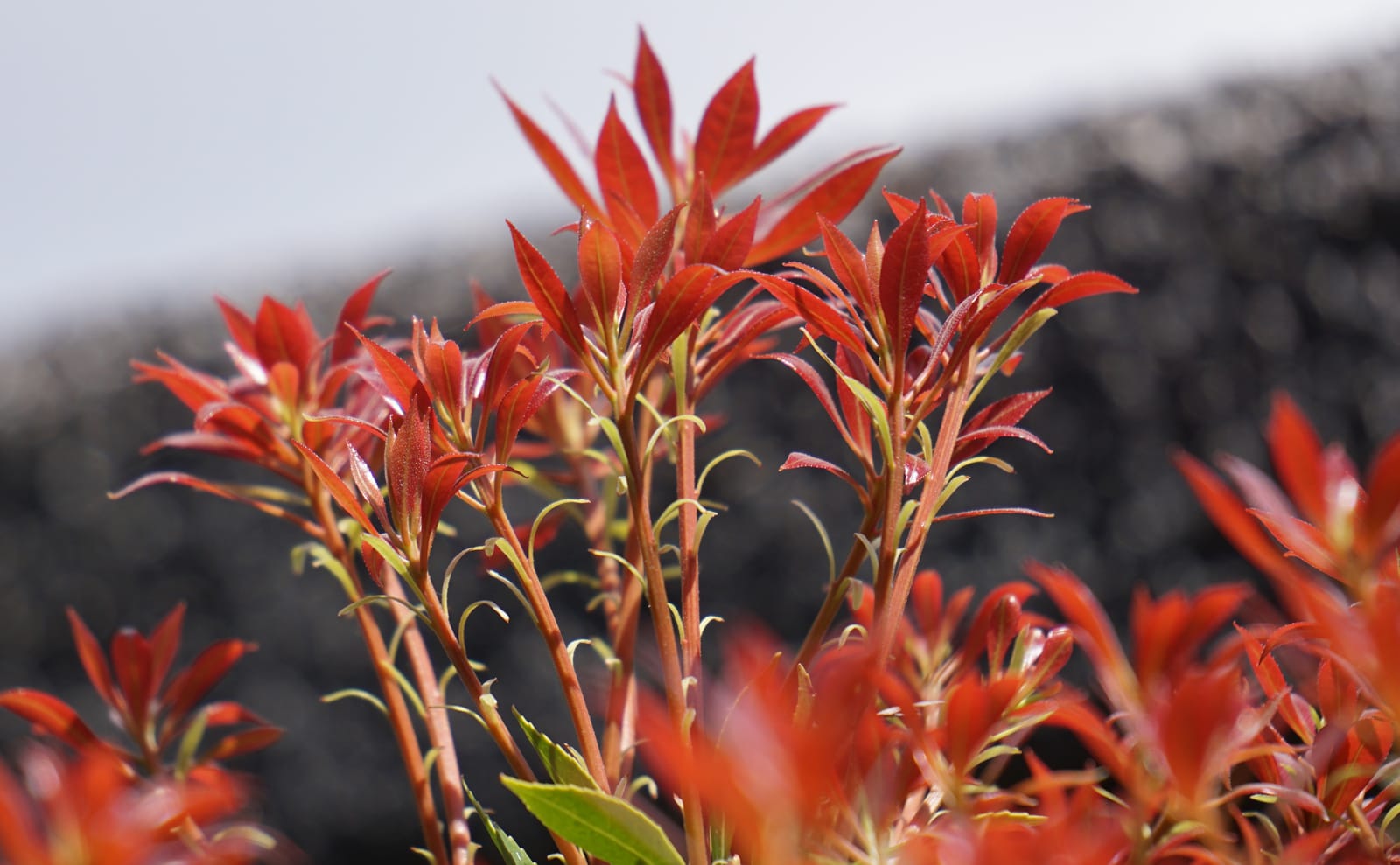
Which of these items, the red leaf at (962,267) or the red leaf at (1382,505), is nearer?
the red leaf at (1382,505)

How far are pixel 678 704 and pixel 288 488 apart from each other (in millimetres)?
2711

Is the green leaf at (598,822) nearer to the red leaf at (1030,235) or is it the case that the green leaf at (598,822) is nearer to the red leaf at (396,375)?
the red leaf at (396,375)

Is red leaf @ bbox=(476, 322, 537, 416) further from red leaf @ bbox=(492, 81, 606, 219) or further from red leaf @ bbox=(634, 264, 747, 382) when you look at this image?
red leaf @ bbox=(492, 81, 606, 219)

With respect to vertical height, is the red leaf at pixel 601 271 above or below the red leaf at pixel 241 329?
below

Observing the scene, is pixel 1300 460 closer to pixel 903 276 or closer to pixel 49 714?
pixel 903 276

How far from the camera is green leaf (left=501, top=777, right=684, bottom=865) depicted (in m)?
0.30

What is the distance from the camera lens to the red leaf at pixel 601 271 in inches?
13.8

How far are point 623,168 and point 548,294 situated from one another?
151 mm

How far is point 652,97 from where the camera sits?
534 millimetres

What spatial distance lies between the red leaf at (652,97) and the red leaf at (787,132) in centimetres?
5

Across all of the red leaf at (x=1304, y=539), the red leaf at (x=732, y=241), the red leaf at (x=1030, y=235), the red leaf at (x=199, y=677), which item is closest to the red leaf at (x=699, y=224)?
the red leaf at (x=732, y=241)

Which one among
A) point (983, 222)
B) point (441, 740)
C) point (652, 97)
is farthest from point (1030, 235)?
point (441, 740)

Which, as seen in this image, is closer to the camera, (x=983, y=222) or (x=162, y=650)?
(x=983, y=222)

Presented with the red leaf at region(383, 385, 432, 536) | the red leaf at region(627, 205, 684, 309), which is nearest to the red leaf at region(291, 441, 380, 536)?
the red leaf at region(383, 385, 432, 536)
